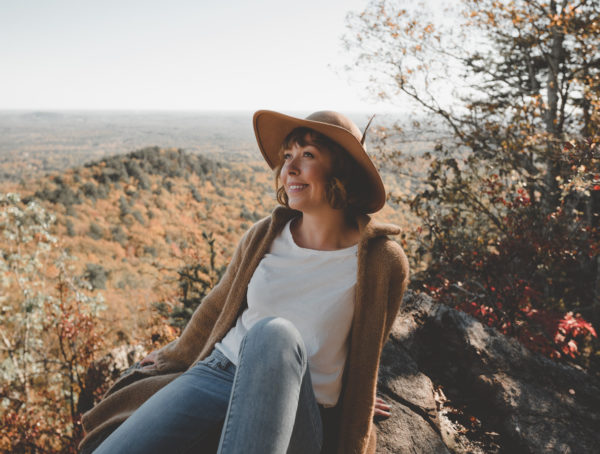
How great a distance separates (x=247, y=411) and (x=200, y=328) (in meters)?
0.80

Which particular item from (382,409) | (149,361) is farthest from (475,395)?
(149,361)

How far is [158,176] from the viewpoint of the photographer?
83.6ft

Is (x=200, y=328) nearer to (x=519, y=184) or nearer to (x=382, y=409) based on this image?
(x=382, y=409)

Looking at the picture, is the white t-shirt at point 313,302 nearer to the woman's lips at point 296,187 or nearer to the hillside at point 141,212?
the woman's lips at point 296,187

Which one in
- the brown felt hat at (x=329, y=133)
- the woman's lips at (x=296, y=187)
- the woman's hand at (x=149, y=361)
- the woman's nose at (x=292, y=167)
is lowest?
the woman's hand at (x=149, y=361)

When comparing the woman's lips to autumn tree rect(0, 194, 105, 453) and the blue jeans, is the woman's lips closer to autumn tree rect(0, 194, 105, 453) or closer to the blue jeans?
the blue jeans

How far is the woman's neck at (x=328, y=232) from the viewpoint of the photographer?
1707mm

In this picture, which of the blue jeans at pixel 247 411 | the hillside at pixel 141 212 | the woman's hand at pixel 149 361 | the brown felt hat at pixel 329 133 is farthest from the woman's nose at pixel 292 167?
the hillside at pixel 141 212

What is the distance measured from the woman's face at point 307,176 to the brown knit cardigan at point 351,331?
0.74 ft

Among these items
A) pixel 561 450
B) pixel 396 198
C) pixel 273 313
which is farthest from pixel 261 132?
pixel 396 198

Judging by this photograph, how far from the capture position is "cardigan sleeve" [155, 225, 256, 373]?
184 centimetres

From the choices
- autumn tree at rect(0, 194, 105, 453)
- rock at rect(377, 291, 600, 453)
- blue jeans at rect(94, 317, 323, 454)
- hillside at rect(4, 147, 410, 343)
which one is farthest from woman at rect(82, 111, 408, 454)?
hillside at rect(4, 147, 410, 343)

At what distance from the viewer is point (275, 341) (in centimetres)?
123

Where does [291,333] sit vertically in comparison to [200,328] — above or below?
above
